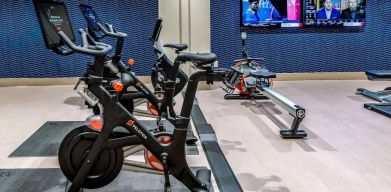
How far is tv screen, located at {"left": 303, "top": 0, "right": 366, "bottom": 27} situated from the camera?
30.7 ft

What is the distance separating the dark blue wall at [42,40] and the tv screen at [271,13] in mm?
1971

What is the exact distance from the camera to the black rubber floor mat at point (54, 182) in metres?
3.57

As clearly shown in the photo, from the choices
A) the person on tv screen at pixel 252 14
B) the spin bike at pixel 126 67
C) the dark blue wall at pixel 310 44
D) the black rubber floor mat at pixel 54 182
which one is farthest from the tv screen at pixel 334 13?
the black rubber floor mat at pixel 54 182

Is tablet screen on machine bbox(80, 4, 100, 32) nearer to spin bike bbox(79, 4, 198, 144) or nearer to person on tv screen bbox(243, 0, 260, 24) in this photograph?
spin bike bbox(79, 4, 198, 144)

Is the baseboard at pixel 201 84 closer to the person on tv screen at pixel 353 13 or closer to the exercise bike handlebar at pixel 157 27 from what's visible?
the person on tv screen at pixel 353 13

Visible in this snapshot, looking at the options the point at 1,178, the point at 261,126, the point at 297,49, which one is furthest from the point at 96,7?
the point at 1,178

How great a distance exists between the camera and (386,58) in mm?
9734

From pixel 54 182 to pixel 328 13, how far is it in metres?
7.47

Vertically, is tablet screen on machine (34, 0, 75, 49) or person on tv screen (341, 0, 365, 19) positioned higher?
person on tv screen (341, 0, 365, 19)

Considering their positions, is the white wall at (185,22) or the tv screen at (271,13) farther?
the tv screen at (271,13)

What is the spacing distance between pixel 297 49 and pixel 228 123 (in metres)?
4.38

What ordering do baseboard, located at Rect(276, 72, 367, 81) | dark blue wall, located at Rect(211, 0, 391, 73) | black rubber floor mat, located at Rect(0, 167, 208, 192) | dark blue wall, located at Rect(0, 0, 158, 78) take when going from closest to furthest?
1. black rubber floor mat, located at Rect(0, 167, 208, 192)
2. dark blue wall, located at Rect(0, 0, 158, 78)
3. dark blue wall, located at Rect(211, 0, 391, 73)
4. baseboard, located at Rect(276, 72, 367, 81)

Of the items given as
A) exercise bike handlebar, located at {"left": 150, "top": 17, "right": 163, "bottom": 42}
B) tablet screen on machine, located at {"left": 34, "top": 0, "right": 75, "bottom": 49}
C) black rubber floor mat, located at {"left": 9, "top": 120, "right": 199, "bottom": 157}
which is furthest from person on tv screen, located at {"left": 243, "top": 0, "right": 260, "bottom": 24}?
tablet screen on machine, located at {"left": 34, "top": 0, "right": 75, "bottom": 49}

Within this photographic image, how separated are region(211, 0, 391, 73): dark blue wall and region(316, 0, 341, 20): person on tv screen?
30 centimetres
